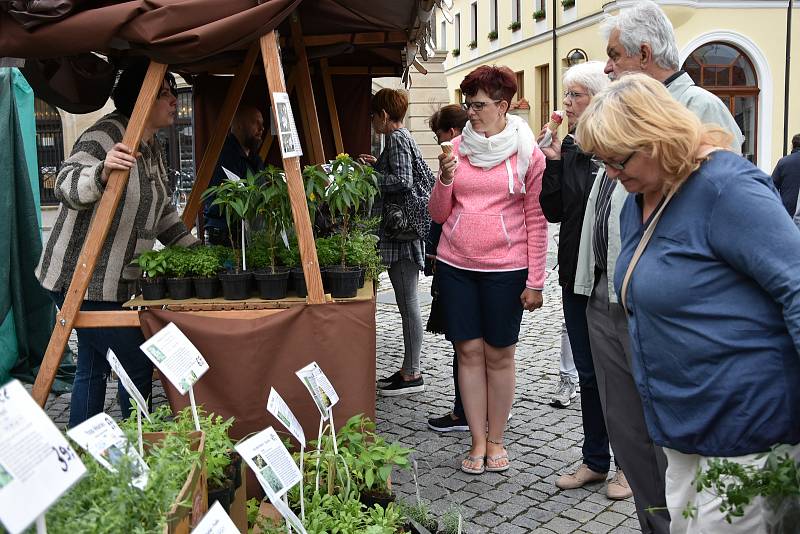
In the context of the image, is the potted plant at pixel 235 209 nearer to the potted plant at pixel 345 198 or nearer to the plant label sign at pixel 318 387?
the potted plant at pixel 345 198

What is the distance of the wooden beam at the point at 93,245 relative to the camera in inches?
117

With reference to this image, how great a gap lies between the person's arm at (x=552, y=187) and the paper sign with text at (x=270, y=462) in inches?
77.9

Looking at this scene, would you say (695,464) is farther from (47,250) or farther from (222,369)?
(47,250)

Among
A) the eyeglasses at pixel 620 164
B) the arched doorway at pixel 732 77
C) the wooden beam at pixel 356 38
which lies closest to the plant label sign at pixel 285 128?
the eyeglasses at pixel 620 164

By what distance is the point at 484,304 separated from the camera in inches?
154

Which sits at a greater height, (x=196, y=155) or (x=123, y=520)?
(x=196, y=155)

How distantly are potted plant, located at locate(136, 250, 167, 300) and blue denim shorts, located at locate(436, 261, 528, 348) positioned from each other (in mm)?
1389

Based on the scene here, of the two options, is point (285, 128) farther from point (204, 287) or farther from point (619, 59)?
point (619, 59)

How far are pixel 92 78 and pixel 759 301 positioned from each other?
3.11 m

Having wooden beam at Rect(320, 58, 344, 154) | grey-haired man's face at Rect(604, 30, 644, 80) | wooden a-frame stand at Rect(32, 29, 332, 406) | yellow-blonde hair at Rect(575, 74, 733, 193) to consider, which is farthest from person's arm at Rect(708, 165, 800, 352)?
wooden beam at Rect(320, 58, 344, 154)

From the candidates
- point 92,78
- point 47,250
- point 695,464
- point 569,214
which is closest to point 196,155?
point 92,78

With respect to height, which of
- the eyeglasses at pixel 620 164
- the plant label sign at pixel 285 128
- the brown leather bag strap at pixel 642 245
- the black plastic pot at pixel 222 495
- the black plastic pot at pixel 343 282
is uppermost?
the plant label sign at pixel 285 128

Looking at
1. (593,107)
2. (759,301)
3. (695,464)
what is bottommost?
(695,464)

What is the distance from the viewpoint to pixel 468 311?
393cm
